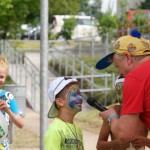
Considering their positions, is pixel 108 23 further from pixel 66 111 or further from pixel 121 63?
pixel 121 63

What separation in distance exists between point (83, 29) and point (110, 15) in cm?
455

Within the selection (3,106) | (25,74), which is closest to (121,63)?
(3,106)

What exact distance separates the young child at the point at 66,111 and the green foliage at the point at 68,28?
1328 inches

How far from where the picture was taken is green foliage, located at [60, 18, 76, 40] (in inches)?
1519

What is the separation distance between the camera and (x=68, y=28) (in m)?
38.9

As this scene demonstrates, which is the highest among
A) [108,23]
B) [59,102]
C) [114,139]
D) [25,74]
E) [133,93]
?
[133,93]

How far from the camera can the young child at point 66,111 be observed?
454 centimetres

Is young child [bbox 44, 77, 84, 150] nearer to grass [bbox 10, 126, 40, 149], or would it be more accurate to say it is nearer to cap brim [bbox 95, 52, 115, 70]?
cap brim [bbox 95, 52, 115, 70]

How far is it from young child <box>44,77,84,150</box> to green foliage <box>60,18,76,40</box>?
33737 millimetres

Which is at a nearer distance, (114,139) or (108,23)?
(114,139)

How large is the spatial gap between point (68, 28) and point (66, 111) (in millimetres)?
34423

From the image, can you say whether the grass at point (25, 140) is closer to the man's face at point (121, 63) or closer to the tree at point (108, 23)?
the man's face at point (121, 63)

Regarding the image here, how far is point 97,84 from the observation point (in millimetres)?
18156

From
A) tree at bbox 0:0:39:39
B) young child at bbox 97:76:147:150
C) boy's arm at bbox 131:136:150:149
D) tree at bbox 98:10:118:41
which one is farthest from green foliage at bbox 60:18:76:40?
boy's arm at bbox 131:136:150:149
